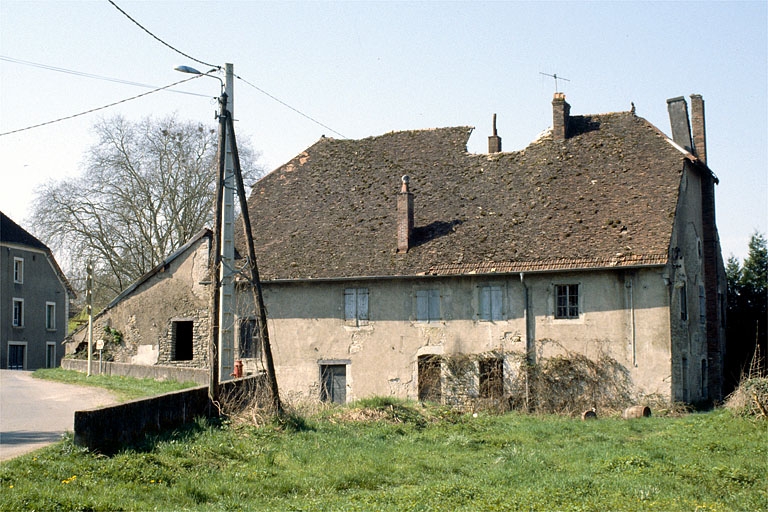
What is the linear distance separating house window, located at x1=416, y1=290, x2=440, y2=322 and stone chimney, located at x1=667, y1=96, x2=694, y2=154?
406 inches

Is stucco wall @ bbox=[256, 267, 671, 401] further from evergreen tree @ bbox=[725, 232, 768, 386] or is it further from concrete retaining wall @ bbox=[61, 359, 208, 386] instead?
evergreen tree @ bbox=[725, 232, 768, 386]

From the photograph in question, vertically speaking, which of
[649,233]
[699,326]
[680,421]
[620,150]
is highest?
[620,150]

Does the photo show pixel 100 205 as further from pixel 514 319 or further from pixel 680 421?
pixel 680 421

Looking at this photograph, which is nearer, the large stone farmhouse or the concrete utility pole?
the concrete utility pole

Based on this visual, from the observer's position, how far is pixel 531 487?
1104 cm

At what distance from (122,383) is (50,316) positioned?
85.8ft

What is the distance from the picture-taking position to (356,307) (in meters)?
26.5

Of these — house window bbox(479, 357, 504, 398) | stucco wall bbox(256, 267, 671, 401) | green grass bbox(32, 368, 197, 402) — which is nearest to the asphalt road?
green grass bbox(32, 368, 197, 402)

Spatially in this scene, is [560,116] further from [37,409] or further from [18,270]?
[18,270]

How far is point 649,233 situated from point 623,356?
3631 millimetres

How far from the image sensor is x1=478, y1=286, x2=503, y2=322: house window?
2486 centimetres

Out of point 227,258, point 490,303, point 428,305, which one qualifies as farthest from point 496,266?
point 227,258

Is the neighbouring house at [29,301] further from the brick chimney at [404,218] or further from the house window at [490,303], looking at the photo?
the house window at [490,303]

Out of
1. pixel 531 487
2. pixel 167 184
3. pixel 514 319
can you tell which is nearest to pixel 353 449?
pixel 531 487
